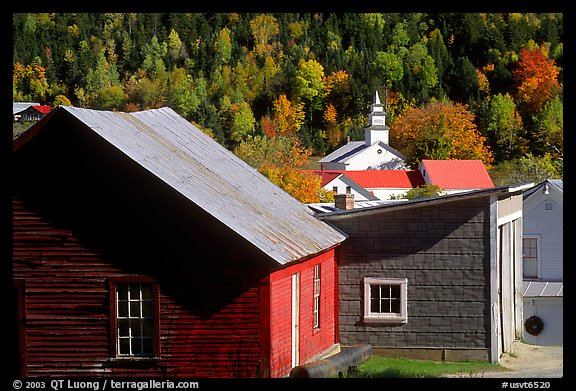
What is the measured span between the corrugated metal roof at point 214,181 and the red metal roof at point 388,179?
233 feet

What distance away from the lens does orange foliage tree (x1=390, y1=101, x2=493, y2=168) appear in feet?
364

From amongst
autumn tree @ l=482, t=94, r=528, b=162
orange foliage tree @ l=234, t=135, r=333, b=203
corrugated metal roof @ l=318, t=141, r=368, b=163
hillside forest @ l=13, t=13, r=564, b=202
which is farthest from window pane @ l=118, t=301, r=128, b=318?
autumn tree @ l=482, t=94, r=528, b=162

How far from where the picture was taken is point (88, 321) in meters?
18.6

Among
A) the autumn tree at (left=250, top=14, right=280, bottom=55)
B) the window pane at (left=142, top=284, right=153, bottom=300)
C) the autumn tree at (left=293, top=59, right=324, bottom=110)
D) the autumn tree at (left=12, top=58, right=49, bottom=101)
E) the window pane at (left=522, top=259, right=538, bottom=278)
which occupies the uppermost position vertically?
the autumn tree at (left=250, top=14, right=280, bottom=55)

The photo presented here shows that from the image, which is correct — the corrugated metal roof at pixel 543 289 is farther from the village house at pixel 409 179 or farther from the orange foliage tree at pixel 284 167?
the village house at pixel 409 179

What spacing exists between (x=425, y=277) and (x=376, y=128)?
104166 millimetres

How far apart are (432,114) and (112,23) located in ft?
129

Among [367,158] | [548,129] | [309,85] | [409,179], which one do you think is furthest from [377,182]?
[309,85]

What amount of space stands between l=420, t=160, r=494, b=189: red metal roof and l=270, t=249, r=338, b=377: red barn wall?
6420 cm

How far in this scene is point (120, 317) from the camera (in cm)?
1855

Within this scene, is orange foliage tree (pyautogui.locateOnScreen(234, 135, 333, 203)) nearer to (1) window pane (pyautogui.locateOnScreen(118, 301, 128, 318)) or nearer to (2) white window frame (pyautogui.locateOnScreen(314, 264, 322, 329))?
(2) white window frame (pyautogui.locateOnScreen(314, 264, 322, 329))

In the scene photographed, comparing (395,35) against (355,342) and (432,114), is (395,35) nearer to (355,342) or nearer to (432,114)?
(432,114)

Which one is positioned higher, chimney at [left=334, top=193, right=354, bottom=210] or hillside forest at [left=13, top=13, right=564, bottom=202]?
hillside forest at [left=13, top=13, right=564, bottom=202]

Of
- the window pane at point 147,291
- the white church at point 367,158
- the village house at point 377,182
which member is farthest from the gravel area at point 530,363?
the white church at point 367,158
